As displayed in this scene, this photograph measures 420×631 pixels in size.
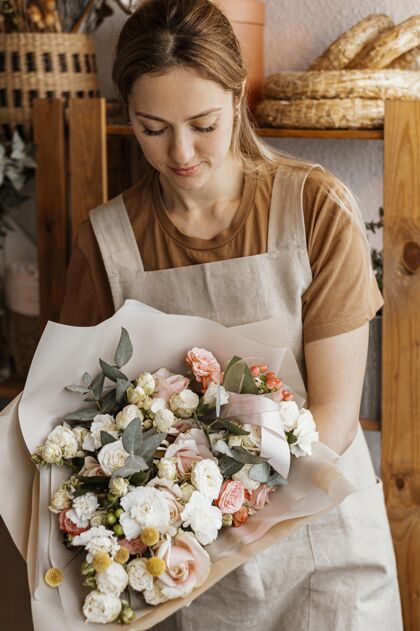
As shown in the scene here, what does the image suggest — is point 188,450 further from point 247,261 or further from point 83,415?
point 247,261

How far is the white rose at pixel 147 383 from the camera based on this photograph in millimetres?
1318

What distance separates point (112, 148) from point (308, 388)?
3.04 feet

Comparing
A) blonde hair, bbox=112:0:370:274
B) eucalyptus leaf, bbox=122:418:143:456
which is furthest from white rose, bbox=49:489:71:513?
blonde hair, bbox=112:0:370:274

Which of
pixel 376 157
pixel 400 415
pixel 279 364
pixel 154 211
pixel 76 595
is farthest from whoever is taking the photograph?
pixel 376 157

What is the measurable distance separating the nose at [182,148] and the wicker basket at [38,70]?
0.74 meters

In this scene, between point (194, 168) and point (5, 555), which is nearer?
point (194, 168)

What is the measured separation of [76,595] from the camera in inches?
47.0

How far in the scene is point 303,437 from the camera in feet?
4.10

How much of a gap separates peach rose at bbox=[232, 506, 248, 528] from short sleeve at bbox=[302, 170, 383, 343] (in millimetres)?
429

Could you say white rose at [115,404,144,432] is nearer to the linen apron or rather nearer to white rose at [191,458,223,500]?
white rose at [191,458,223,500]

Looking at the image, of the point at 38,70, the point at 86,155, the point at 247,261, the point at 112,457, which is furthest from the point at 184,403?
the point at 38,70

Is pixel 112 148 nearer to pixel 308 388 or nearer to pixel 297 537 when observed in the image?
pixel 308 388

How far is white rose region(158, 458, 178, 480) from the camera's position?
1198 mm

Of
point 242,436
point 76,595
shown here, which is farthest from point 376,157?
point 76,595
